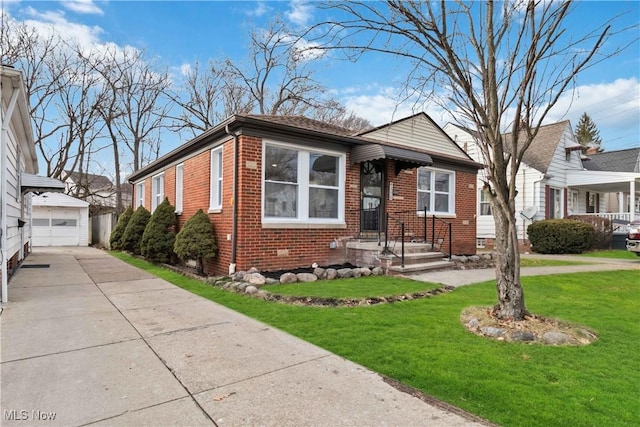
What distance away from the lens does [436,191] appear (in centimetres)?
1178

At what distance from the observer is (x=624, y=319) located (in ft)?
15.8

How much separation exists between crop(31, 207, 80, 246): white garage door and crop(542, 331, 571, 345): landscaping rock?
23239 millimetres

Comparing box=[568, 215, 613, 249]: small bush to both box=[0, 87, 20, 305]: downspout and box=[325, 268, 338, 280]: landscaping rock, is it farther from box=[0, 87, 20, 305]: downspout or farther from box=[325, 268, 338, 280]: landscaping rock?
box=[0, 87, 20, 305]: downspout

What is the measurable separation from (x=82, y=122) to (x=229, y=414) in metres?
27.6

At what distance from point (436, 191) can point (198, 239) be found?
24.6 feet

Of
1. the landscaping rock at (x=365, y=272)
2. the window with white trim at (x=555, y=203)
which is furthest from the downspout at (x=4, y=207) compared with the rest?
the window with white trim at (x=555, y=203)

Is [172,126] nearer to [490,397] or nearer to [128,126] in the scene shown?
[128,126]

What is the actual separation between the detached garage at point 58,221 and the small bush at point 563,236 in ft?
76.3

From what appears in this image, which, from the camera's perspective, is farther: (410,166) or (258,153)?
(410,166)

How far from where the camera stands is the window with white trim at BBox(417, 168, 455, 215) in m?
11.4

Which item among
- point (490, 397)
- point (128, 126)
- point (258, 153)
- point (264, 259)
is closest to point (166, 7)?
point (258, 153)

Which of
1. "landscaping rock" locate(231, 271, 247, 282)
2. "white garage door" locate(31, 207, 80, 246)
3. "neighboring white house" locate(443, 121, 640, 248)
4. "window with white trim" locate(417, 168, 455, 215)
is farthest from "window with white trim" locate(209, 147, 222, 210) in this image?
"white garage door" locate(31, 207, 80, 246)

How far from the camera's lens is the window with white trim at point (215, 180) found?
8.96m

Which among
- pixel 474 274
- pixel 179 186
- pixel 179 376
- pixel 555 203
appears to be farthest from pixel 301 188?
pixel 555 203
